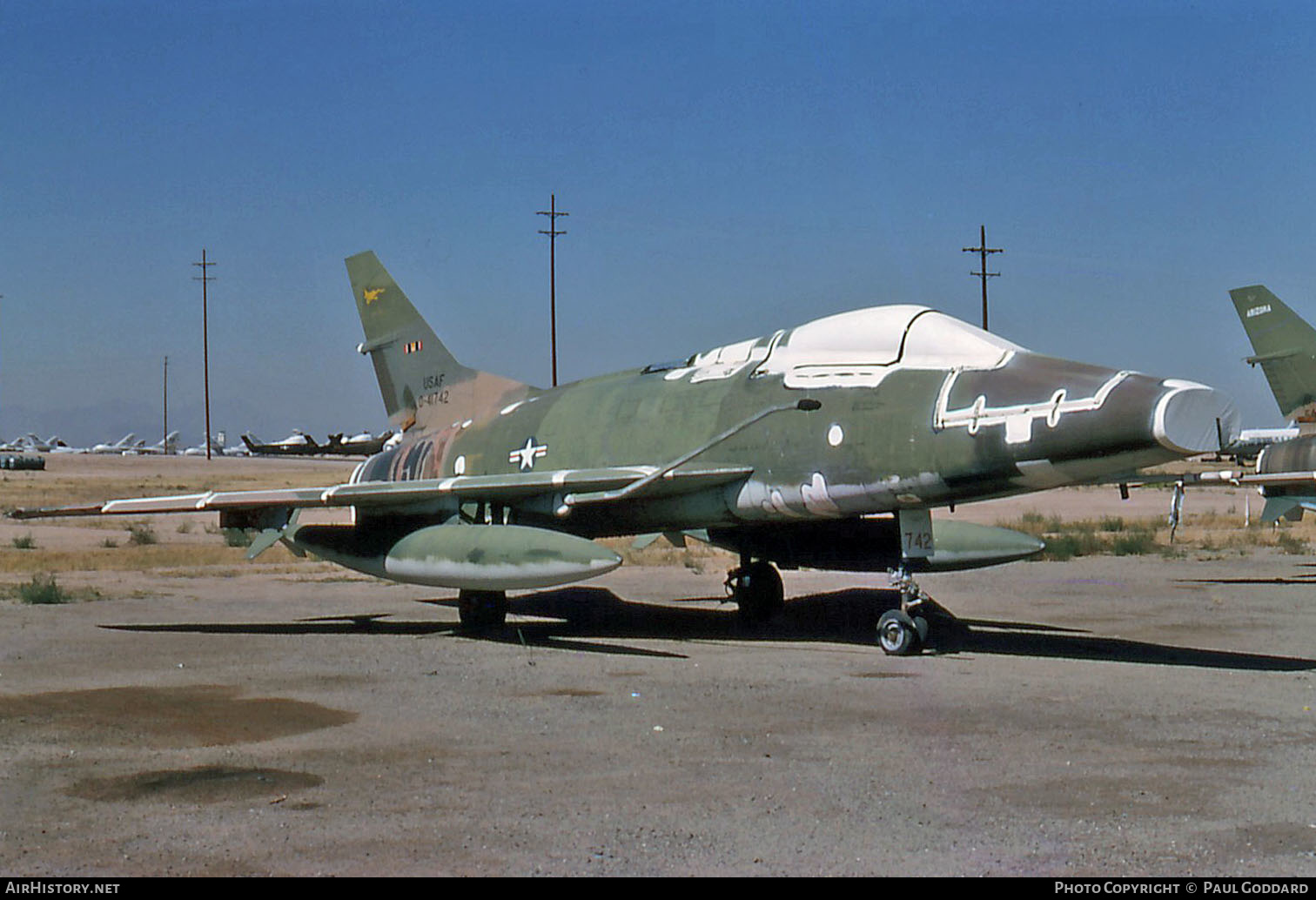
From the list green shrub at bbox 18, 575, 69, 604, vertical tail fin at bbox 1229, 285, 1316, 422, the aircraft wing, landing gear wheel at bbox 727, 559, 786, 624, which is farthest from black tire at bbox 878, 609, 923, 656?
vertical tail fin at bbox 1229, 285, 1316, 422

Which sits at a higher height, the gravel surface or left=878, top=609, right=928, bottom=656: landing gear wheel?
left=878, top=609, right=928, bottom=656: landing gear wheel

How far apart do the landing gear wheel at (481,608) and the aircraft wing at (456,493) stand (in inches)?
42.0

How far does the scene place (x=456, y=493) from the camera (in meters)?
14.9

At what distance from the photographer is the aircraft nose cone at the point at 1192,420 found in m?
10.5

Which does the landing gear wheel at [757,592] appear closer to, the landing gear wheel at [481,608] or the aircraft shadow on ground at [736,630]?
the aircraft shadow on ground at [736,630]

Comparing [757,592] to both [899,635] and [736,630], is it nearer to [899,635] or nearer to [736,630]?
[736,630]

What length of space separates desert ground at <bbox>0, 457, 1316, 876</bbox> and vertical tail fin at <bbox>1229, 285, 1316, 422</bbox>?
6781 millimetres

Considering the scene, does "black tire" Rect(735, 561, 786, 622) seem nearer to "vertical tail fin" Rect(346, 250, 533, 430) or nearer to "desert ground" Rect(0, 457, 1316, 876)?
"desert ground" Rect(0, 457, 1316, 876)

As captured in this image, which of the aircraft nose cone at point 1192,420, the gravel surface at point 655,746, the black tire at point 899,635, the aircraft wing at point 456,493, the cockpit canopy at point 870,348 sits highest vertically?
the cockpit canopy at point 870,348

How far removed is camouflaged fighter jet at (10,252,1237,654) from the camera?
37.6 feet

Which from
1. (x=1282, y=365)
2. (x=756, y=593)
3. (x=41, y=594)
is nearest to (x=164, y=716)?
(x=756, y=593)

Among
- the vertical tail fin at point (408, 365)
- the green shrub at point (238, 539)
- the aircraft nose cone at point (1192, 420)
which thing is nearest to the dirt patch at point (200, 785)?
the aircraft nose cone at point (1192, 420)

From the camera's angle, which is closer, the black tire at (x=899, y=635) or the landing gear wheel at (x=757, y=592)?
the black tire at (x=899, y=635)

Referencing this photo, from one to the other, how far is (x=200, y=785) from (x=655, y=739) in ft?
9.27
